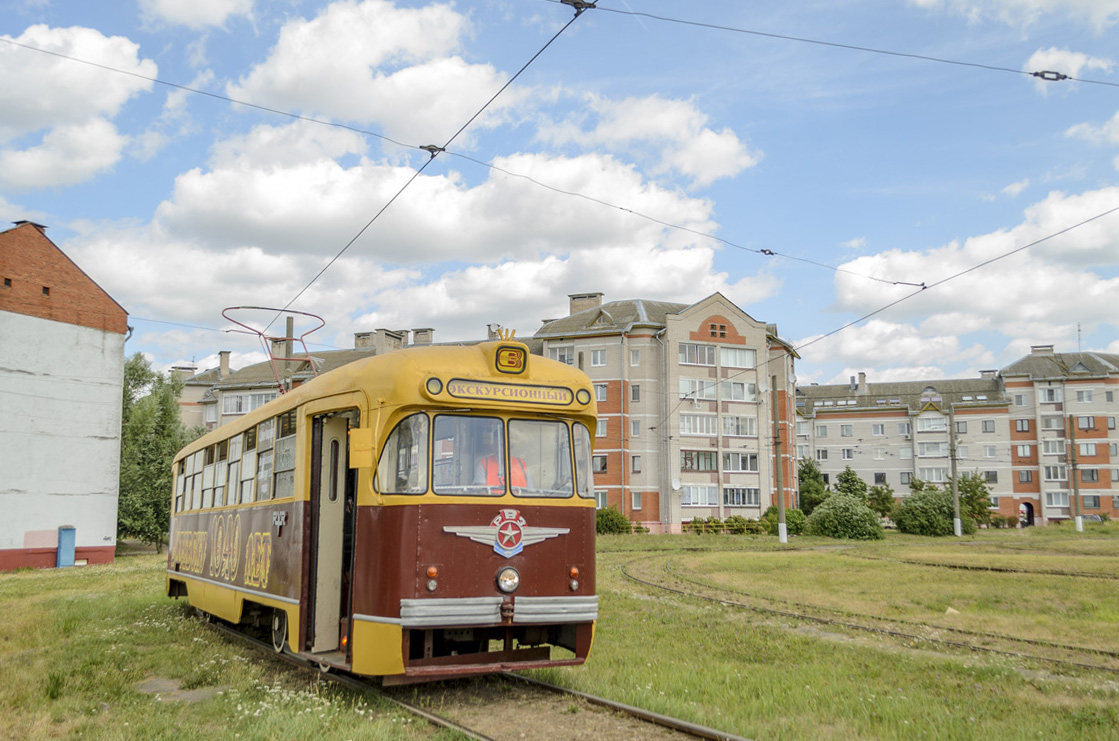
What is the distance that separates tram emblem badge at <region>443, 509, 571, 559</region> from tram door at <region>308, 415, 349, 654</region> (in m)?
1.74

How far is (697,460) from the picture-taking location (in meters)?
57.7

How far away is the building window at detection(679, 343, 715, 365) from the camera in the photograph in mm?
58344

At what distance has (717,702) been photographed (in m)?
8.69

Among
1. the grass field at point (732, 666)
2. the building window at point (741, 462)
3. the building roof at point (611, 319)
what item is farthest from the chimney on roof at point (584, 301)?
the grass field at point (732, 666)

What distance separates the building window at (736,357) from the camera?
2329 inches

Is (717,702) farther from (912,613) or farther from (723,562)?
(723,562)

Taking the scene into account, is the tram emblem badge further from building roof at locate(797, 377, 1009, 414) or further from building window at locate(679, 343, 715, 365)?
building roof at locate(797, 377, 1009, 414)

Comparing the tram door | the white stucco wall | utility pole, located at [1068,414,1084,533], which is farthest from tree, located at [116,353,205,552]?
utility pole, located at [1068,414,1084,533]

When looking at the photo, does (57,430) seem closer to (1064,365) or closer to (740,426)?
(740,426)

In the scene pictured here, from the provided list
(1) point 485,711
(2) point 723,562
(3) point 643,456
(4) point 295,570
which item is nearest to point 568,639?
(1) point 485,711

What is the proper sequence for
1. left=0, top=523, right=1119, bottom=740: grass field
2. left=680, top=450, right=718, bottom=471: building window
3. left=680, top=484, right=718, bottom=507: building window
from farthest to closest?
left=680, top=450, right=718, bottom=471: building window < left=680, top=484, right=718, bottom=507: building window < left=0, top=523, right=1119, bottom=740: grass field

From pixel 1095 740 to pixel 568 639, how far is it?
475 centimetres

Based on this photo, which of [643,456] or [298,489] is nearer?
[298,489]

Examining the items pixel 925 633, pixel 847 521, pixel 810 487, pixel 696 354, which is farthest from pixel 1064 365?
pixel 925 633
